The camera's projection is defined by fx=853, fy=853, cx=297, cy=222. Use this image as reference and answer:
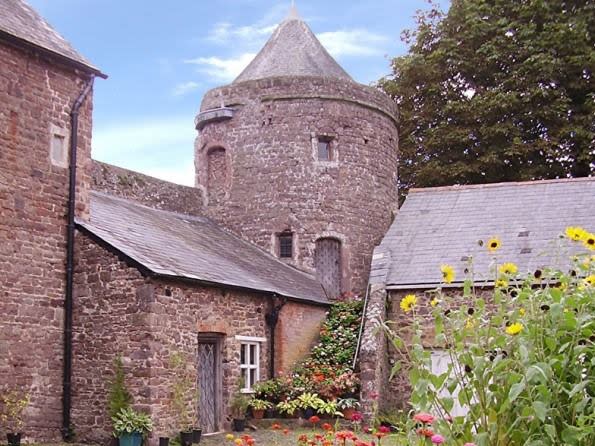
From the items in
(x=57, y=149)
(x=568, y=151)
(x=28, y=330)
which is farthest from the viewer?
(x=568, y=151)

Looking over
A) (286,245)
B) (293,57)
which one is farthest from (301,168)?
(293,57)

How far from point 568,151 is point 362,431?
14870mm

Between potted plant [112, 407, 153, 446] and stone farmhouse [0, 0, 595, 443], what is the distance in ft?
0.76

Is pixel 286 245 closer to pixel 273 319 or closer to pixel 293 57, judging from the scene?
pixel 273 319

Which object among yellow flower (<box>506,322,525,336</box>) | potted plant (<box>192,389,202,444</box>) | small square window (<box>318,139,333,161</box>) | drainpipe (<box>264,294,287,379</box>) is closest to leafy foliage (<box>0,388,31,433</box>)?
potted plant (<box>192,389,202,444</box>)

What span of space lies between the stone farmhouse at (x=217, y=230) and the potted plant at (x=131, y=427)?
0.23m

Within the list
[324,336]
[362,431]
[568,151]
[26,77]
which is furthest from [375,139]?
[26,77]

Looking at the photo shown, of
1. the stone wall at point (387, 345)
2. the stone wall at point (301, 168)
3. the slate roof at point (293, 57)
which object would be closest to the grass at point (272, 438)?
the stone wall at point (387, 345)

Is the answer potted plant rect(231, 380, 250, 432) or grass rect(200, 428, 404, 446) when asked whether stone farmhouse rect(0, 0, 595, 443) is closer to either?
potted plant rect(231, 380, 250, 432)

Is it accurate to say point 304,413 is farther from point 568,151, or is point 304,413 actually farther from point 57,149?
point 568,151

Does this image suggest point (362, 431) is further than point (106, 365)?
Yes

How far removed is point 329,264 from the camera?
22609mm

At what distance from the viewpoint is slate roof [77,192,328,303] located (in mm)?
15062

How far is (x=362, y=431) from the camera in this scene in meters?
16.5
